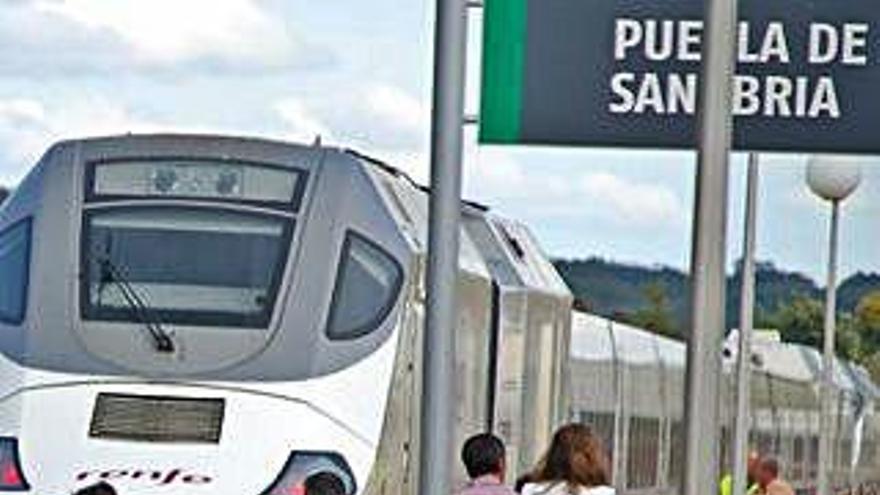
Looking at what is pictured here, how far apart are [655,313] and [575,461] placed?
40360 mm

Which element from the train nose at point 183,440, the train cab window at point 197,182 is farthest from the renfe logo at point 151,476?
the train cab window at point 197,182

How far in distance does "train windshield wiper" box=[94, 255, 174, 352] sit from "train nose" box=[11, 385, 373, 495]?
336mm

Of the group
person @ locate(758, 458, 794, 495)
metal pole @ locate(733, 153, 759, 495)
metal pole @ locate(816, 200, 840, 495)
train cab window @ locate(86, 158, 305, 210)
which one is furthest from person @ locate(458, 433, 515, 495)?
metal pole @ locate(816, 200, 840, 495)

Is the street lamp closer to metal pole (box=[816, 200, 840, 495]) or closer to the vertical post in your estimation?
metal pole (box=[816, 200, 840, 495])

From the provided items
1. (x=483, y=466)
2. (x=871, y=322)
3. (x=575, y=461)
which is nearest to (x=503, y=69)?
(x=575, y=461)

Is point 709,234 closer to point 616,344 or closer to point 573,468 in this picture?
point 573,468

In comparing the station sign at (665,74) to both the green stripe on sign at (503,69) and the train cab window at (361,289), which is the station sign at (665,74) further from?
the train cab window at (361,289)

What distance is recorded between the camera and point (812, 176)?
2652cm

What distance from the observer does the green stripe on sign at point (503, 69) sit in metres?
9.37

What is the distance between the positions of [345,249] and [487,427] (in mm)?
3179

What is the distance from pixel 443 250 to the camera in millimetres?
8180

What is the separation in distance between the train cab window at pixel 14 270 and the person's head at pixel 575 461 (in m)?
6.12

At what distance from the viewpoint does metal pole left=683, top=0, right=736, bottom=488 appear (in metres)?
9.27

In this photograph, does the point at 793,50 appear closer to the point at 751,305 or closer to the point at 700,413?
the point at 700,413
